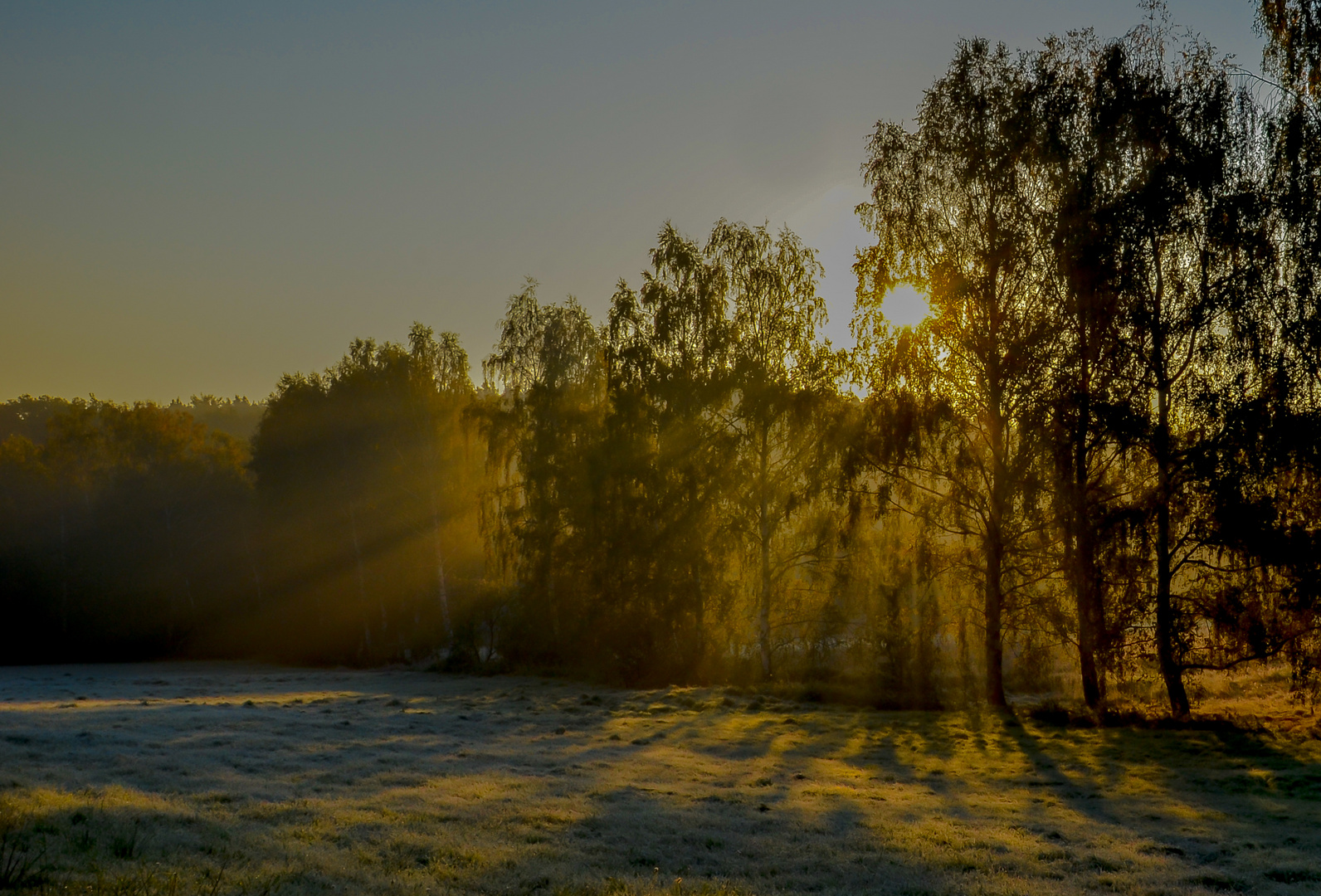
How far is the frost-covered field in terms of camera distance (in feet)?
30.6

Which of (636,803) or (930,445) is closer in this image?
(636,803)

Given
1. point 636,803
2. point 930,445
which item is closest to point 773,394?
point 930,445

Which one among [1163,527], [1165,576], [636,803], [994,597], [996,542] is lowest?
[636,803]

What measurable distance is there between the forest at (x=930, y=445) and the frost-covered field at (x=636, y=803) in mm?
3477

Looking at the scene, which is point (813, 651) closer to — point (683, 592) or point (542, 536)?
point (683, 592)

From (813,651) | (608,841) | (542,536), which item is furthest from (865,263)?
(608,841)

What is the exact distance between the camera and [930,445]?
24234mm

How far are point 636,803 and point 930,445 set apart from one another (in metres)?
14.2

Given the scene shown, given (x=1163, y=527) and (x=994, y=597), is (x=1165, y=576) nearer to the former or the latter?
(x=1163, y=527)

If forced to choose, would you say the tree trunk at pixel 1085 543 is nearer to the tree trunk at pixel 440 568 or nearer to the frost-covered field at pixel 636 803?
the frost-covered field at pixel 636 803

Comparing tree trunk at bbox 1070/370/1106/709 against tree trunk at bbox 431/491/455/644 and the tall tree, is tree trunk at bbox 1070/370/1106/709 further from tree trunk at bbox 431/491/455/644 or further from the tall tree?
tree trunk at bbox 431/491/455/644

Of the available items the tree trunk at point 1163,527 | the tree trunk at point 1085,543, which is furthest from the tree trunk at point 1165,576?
the tree trunk at point 1085,543

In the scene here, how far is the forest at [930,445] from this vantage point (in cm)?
2139

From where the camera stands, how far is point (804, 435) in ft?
101
